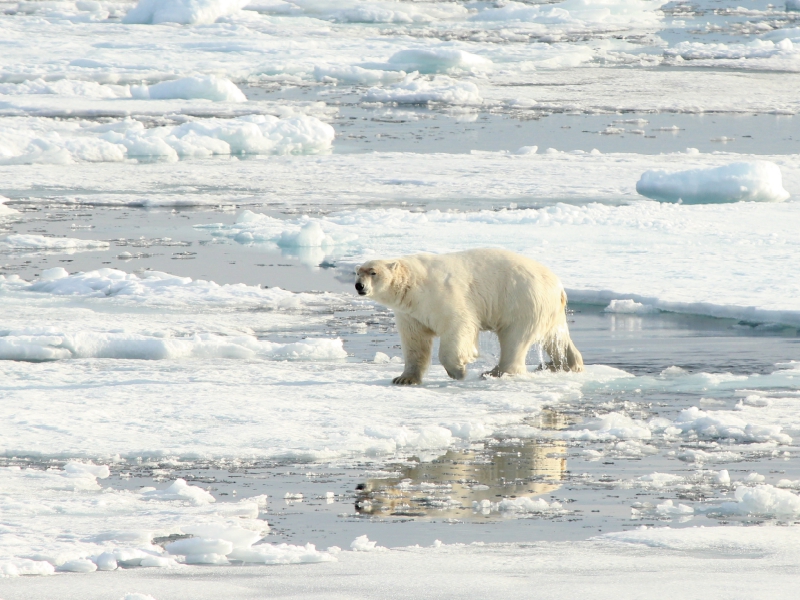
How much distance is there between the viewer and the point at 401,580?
3.99 meters

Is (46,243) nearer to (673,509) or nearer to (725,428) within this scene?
(725,428)

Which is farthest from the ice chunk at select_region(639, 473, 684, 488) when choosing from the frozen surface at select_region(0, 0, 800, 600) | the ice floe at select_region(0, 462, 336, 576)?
the ice floe at select_region(0, 462, 336, 576)

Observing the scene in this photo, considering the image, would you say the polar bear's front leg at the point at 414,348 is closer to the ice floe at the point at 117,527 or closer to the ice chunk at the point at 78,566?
the ice floe at the point at 117,527

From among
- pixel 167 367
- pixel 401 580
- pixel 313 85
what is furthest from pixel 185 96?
pixel 401 580

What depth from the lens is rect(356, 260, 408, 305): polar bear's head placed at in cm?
677

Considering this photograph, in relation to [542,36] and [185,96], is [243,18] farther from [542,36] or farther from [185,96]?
[185,96]

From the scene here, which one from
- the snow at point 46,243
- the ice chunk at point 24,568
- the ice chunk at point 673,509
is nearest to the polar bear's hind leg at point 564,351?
the ice chunk at point 673,509

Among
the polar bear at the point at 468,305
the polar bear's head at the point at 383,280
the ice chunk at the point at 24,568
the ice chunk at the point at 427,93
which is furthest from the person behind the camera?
the ice chunk at the point at 427,93

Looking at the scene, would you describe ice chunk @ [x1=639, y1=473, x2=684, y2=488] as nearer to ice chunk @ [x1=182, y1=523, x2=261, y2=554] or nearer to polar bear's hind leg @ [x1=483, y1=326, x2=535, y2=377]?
ice chunk @ [x1=182, y1=523, x2=261, y2=554]

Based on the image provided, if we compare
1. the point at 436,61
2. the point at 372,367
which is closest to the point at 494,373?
the point at 372,367

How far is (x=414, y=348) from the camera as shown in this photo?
699cm

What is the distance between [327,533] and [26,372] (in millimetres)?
3258

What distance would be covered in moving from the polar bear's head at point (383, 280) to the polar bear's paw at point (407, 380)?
42cm

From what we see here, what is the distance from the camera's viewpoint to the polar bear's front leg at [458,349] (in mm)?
7008
